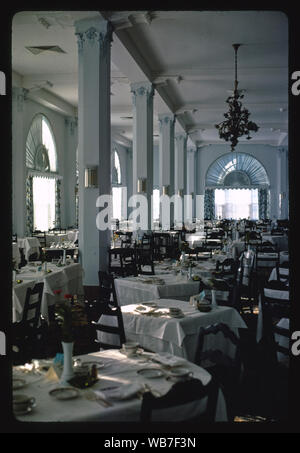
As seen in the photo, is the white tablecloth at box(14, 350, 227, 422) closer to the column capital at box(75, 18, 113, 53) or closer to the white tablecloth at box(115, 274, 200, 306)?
the white tablecloth at box(115, 274, 200, 306)

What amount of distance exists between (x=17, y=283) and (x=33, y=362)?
9.92ft

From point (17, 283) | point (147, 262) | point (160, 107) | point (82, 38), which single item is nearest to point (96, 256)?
point (147, 262)

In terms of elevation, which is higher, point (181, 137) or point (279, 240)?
point (181, 137)

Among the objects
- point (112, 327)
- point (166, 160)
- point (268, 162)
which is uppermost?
point (268, 162)

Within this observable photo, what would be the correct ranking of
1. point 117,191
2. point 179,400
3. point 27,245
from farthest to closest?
point 117,191
point 27,245
point 179,400

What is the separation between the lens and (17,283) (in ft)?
19.6

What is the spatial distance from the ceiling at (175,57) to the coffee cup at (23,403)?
21.9ft

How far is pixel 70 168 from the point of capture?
56.9 feet

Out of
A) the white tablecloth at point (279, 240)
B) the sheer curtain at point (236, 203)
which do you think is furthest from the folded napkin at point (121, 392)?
the sheer curtain at point (236, 203)

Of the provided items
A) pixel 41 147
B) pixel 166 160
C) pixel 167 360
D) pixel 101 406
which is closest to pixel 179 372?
pixel 167 360

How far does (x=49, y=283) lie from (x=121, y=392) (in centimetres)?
426

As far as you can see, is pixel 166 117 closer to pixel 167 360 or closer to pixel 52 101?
pixel 52 101

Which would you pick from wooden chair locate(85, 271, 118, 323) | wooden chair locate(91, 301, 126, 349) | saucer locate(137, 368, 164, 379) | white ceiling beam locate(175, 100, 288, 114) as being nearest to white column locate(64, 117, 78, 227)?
white ceiling beam locate(175, 100, 288, 114)
